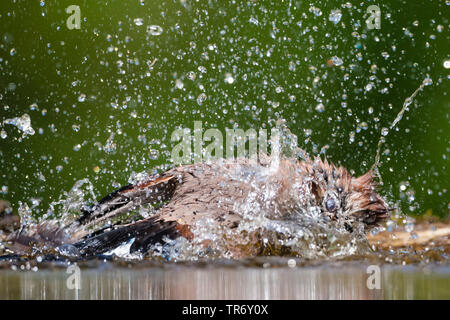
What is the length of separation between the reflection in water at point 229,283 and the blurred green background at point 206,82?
448cm

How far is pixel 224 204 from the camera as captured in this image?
4090 mm

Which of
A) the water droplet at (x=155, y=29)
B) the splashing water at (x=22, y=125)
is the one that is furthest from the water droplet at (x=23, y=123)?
the water droplet at (x=155, y=29)

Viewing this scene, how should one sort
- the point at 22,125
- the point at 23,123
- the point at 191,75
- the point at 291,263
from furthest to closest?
the point at 191,75
the point at 22,125
the point at 23,123
the point at 291,263

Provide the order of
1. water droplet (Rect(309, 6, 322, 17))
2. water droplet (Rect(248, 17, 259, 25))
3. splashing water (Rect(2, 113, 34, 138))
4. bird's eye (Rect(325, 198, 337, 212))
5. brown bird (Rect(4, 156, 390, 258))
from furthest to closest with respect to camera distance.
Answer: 1. water droplet (Rect(309, 6, 322, 17))
2. water droplet (Rect(248, 17, 259, 25))
3. splashing water (Rect(2, 113, 34, 138))
4. bird's eye (Rect(325, 198, 337, 212))
5. brown bird (Rect(4, 156, 390, 258))

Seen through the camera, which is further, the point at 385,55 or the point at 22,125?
the point at 385,55

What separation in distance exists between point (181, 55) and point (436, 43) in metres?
2.96

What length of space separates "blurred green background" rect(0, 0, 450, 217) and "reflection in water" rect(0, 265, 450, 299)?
4.48m

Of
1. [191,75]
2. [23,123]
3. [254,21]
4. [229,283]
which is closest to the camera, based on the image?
[229,283]

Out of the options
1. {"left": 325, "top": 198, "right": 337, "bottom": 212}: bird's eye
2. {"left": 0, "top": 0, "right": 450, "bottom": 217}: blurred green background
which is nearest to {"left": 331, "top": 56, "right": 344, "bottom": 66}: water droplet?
{"left": 0, "top": 0, "right": 450, "bottom": 217}: blurred green background

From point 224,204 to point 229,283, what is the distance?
5.01 ft

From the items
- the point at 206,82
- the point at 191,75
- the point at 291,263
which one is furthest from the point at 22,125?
the point at 291,263

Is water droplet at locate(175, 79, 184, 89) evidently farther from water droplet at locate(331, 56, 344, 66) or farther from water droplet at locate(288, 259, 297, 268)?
water droplet at locate(288, 259, 297, 268)

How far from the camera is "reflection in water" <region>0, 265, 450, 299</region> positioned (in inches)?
90.0

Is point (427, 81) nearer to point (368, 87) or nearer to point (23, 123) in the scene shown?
point (368, 87)
